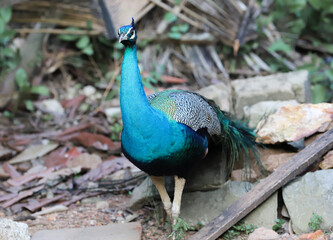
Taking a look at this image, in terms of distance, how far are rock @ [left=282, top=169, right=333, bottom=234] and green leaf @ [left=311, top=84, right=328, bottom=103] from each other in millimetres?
2021

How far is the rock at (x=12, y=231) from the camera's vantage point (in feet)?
9.43

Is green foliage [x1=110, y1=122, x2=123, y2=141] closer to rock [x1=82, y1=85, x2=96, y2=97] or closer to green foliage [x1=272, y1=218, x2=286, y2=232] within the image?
rock [x1=82, y1=85, x2=96, y2=97]

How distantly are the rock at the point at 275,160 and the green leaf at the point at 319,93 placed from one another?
156 centimetres

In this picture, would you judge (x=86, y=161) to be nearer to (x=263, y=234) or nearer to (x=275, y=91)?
(x=275, y=91)

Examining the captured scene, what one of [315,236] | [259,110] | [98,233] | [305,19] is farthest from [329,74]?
[98,233]

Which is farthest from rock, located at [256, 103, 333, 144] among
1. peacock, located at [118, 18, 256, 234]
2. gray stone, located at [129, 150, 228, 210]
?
peacock, located at [118, 18, 256, 234]

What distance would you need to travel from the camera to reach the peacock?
2.73 meters

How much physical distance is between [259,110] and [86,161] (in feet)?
5.45

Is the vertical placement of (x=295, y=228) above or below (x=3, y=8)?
below

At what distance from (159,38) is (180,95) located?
2.76 metres

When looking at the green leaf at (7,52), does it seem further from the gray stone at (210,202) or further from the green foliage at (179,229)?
the green foliage at (179,229)

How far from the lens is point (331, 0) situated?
595 centimetres

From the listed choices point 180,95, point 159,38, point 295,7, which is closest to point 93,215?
point 180,95

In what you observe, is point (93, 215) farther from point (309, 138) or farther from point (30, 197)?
point (309, 138)
